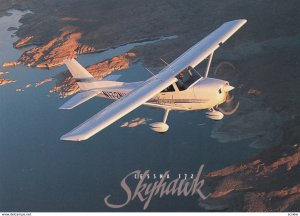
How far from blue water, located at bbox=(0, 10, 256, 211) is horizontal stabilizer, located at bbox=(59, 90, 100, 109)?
5760 mm

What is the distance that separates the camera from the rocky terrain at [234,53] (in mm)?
27453

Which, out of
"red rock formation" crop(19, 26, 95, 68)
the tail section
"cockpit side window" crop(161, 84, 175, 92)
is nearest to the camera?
"cockpit side window" crop(161, 84, 175, 92)

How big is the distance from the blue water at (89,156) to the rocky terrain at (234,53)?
1.69 meters

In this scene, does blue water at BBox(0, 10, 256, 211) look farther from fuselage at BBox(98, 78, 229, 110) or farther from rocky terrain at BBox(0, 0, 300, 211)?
fuselage at BBox(98, 78, 229, 110)

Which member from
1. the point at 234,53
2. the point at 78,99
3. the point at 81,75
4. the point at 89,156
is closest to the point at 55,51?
the point at 234,53

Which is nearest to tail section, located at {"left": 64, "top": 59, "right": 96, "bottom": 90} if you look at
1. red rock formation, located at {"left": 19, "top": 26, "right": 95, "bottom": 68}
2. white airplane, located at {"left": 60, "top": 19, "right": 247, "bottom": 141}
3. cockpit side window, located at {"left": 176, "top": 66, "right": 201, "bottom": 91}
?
white airplane, located at {"left": 60, "top": 19, "right": 247, "bottom": 141}

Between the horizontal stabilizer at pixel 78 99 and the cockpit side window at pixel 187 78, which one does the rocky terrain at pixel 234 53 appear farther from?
the horizontal stabilizer at pixel 78 99

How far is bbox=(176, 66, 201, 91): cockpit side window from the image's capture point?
82.0ft

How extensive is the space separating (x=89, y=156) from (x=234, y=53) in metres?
19.8

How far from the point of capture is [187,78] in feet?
83.0

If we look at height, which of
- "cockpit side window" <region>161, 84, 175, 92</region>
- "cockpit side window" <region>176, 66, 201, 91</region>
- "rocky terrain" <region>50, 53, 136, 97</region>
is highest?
"cockpit side window" <region>176, 66, 201, 91</region>

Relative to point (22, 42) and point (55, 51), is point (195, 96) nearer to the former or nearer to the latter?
point (55, 51)

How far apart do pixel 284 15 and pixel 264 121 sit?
73.3ft

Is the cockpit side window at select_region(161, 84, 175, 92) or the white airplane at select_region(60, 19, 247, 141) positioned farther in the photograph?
the cockpit side window at select_region(161, 84, 175, 92)
